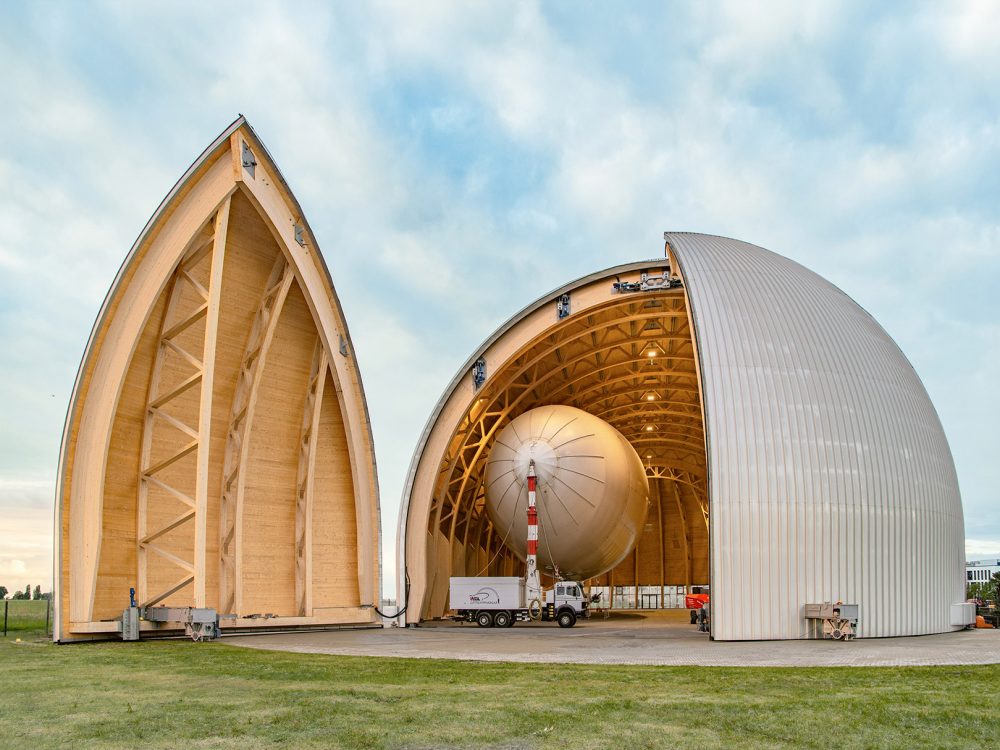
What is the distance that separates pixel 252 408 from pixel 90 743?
732 inches

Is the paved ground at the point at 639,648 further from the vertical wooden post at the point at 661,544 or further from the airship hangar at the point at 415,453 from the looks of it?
the vertical wooden post at the point at 661,544

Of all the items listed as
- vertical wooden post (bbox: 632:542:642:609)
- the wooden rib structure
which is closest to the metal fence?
the wooden rib structure

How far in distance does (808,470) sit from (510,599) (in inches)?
568

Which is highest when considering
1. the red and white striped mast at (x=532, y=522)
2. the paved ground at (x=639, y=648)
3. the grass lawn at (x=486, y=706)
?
the red and white striped mast at (x=532, y=522)

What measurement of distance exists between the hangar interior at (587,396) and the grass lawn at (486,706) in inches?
674

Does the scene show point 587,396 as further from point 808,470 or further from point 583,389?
point 808,470

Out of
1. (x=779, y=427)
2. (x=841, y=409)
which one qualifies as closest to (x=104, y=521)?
(x=779, y=427)

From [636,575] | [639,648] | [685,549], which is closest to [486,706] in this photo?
[639,648]

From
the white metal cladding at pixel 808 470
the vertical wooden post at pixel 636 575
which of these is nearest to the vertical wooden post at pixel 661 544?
the vertical wooden post at pixel 636 575

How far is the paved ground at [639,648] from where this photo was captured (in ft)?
57.4

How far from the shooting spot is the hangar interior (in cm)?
3294

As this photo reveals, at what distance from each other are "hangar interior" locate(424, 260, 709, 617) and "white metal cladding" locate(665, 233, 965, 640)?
5260 millimetres

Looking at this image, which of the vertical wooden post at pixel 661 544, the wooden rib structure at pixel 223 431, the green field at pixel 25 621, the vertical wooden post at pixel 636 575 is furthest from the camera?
the vertical wooden post at pixel 636 575

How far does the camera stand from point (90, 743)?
356 inches
